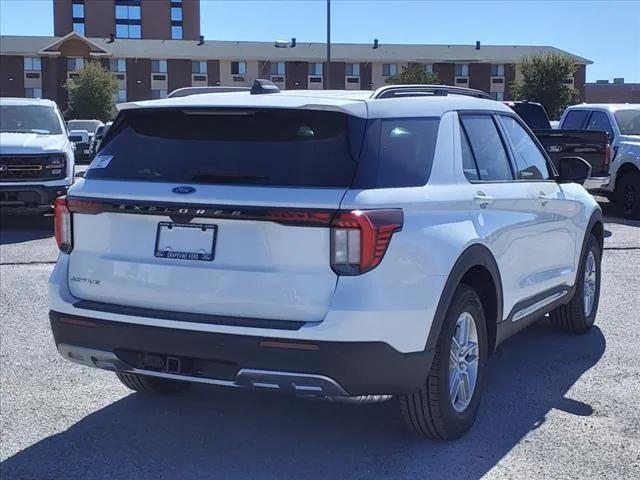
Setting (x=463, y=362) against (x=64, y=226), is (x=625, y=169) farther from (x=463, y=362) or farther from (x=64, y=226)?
(x=64, y=226)

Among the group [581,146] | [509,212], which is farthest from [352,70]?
[509,212]

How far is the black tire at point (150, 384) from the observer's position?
5.12 meters

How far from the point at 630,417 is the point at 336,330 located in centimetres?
215

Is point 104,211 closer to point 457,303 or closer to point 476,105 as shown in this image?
point 457,303

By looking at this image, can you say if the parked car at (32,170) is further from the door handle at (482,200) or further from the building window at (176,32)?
the building window at (176,32)

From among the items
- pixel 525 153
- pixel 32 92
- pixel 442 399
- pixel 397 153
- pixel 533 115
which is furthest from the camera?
pixel 32 92

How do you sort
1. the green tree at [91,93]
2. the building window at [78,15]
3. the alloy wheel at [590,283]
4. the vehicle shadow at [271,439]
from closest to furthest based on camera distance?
1. the vehicle shadow at [271,439]
2. the alloy wheel at [590,283]
3. the green tree at [91,93]
4. the building window at [78,15]

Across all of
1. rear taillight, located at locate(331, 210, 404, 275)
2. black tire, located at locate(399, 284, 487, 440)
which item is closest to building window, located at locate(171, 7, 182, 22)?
black tire, located at locate(399, 284, 487, 440)

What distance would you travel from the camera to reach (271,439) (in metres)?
4.60

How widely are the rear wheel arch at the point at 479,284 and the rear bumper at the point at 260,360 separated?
18cm

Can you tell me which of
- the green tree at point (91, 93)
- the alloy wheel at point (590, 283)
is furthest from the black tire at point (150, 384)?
the green tree at point (91, 93)

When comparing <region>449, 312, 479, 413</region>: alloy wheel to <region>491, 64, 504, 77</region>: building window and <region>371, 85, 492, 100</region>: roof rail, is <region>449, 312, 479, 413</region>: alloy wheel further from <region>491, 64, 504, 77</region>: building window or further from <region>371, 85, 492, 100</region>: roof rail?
<region>491, 64, 504, 77</region>: building window

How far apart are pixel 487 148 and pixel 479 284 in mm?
885

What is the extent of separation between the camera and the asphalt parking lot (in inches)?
166
